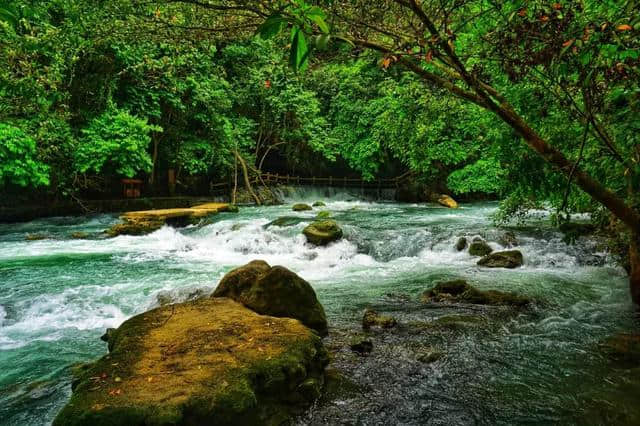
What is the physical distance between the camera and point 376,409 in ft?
11.2

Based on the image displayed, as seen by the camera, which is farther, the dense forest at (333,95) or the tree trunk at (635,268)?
the tree trunk at (635,268)

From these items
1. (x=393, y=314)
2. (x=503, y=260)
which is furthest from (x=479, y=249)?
(x=393, y=314)

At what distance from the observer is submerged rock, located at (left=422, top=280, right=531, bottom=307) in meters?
6.05

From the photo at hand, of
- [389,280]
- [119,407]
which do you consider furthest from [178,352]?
[389,280]

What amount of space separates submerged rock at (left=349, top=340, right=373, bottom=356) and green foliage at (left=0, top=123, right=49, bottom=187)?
33.5 ft

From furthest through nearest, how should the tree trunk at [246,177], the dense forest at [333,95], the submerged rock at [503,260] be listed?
the tree trunk at [246,177] < the submerged rock at [503,260] < the dense forest at [333,95]

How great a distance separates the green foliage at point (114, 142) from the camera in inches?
551

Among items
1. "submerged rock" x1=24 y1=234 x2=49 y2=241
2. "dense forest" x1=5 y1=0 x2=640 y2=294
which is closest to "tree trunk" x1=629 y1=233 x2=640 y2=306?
"dense forest" x1=5 y1=0 x2=640 y2=294

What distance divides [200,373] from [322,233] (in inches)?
320

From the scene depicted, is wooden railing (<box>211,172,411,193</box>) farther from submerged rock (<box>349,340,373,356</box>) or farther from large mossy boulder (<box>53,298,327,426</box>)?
large mossy boulder (<box>53,298,327,426</box>)

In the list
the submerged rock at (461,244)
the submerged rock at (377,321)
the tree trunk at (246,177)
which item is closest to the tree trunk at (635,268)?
the submerged rock at (377,321)

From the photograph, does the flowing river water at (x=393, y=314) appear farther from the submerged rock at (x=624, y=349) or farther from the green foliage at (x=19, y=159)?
the green foliage at (x=19, y=159)

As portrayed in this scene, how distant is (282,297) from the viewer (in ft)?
15.7

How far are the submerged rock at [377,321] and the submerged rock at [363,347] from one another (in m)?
0.65
